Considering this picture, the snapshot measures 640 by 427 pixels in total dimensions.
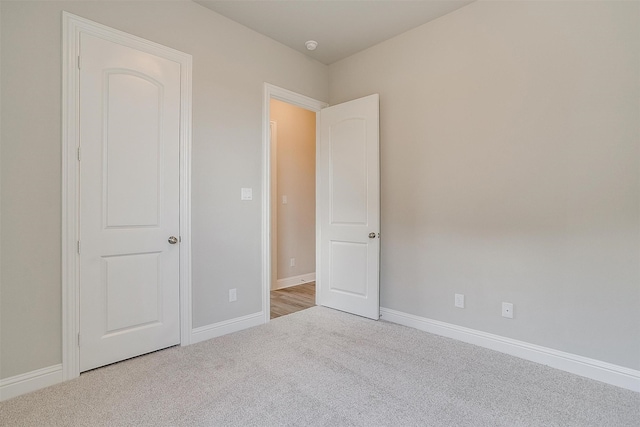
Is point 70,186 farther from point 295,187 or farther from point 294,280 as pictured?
point 294,280

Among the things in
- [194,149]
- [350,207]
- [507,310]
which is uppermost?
[194,149]

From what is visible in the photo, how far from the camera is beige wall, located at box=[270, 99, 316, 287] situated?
4617mm

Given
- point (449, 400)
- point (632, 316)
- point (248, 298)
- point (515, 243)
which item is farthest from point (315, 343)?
point (632, 316)

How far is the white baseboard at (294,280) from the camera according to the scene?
4.58 m

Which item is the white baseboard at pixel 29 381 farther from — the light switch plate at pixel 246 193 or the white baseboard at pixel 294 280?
the white baseboard at pixel 294 280

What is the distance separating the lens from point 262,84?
3.12 m

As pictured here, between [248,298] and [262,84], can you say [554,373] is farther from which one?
[262,84]

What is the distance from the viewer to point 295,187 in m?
4.79

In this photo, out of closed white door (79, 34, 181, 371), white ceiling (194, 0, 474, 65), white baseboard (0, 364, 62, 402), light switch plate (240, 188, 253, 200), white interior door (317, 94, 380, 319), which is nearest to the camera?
white baseboard (0, 364, 62, 402)

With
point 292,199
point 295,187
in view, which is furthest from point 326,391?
point 295,187

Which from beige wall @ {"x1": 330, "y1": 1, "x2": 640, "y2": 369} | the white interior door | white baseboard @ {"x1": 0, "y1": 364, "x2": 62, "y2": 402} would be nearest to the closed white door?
white baseboard @ {"x1": 0, "y1": 364, "x2": 62, "y2": 402}

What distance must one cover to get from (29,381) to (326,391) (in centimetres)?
178

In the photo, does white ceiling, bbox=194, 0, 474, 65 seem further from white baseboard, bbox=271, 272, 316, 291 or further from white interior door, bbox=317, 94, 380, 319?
white baseboard, bbox=271, 272, 316, 291

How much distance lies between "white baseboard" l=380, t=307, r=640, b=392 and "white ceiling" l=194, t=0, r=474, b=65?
272 centimetres
